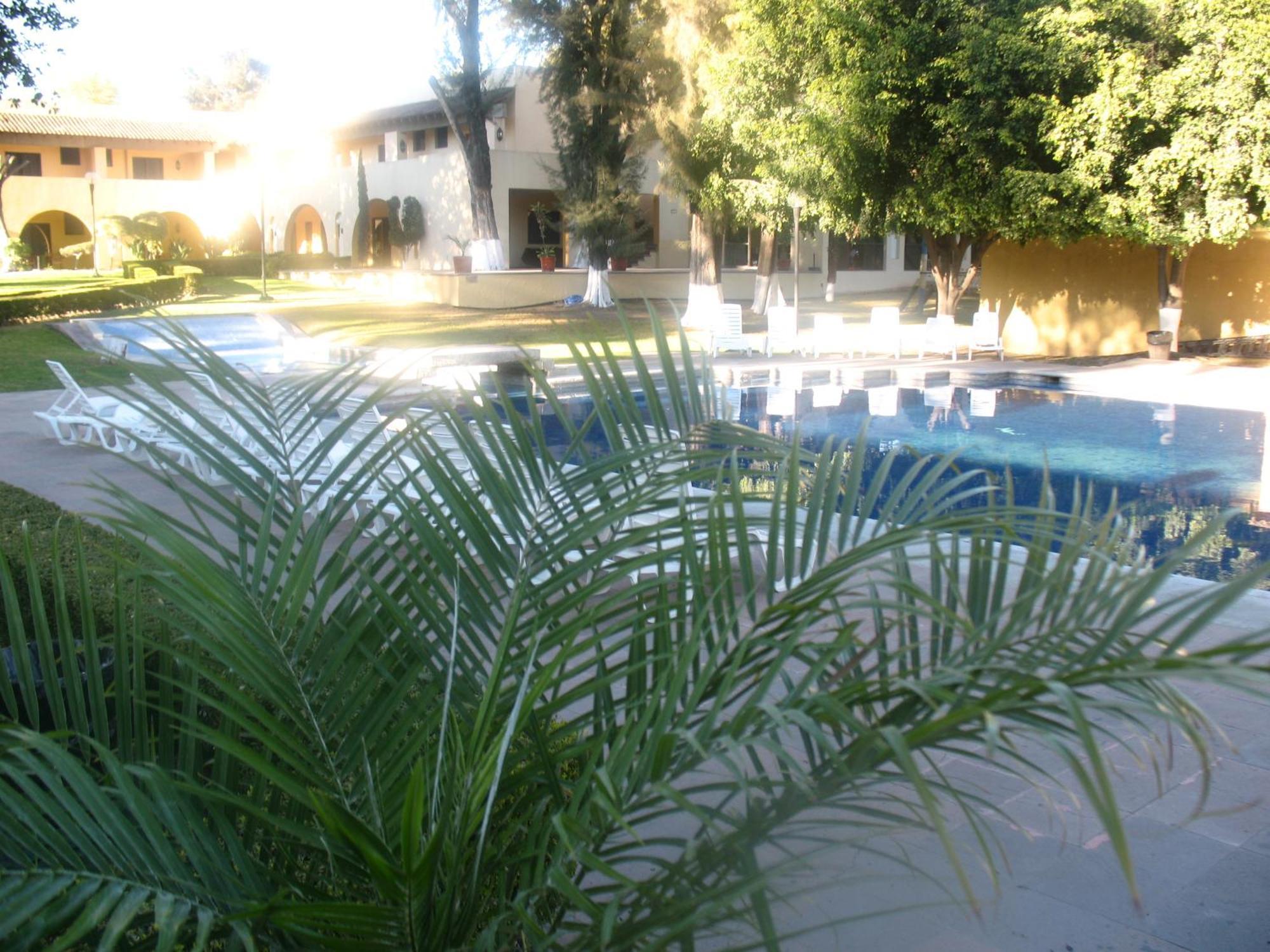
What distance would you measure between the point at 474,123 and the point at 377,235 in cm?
1022

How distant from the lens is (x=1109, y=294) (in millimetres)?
19562

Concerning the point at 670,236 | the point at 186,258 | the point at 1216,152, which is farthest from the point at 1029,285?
the point at 186,258

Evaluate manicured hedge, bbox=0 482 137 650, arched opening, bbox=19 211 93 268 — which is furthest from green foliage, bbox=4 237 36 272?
manicured hedge, bbox=0 482 137 650

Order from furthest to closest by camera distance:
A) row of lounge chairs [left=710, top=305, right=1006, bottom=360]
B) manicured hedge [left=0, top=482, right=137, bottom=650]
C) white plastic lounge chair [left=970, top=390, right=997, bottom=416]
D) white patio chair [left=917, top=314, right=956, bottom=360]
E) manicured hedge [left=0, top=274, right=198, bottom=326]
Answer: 1. manicured hedge [left=0, top=274, right=198, bottom=326]
2. row of lounge chairs [left=710, top=305, right=1006, bottom=360]
3. white patio chair [left=917, top=314, right=956, bottom=360]
4. white plastic lounge chair [left=970, top=390, right=997, bottom=416]
5. manicured hedge [left=0, top=482, right=137, bottom=650]

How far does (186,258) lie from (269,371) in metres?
23.4

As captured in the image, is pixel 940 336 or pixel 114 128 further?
pixel 114 128

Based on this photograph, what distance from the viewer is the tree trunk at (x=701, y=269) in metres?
23.2

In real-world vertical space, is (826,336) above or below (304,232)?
below

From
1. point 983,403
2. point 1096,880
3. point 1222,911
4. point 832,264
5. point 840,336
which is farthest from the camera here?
point 832,264

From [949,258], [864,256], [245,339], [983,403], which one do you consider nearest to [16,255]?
[245,339]

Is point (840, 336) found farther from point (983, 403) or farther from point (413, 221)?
point (413, 221)

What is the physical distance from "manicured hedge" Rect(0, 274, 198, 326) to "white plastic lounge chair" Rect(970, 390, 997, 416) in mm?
14567

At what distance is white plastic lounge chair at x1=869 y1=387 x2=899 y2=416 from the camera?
558 inches

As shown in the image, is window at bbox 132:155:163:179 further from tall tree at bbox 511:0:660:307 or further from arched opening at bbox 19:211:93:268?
tall tree at bbox 511:0:660:307
